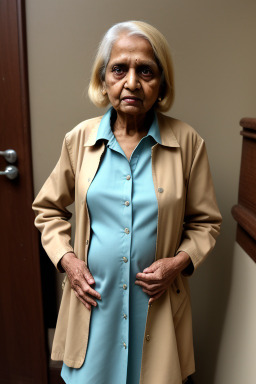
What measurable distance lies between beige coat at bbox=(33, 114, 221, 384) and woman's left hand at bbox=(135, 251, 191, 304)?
0.03 metres

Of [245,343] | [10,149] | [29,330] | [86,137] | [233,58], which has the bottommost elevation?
[29,330]

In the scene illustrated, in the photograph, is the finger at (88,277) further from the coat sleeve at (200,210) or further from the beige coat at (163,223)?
the coat sleeve at (200,210)

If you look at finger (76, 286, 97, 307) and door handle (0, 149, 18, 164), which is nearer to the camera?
finger (76, 286, 97, 307)

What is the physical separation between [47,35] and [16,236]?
847 mm

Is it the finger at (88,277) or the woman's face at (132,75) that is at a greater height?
the woman's face at (132,75)

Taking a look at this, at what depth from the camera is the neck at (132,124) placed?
1.13m

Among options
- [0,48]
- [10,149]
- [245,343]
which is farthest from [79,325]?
[0,48]

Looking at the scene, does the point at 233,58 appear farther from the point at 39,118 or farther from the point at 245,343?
the point at 245,343

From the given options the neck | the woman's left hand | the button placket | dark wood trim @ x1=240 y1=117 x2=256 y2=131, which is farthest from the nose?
the woman's left hand

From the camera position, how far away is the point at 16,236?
5.16 feet

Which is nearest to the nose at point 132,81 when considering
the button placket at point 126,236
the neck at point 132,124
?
the neck at point 132,124

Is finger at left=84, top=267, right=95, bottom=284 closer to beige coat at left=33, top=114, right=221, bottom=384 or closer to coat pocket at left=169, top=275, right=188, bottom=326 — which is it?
beige coat at left=33, top=114, right=221, bottom=384

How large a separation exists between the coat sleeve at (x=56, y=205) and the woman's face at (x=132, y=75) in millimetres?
260

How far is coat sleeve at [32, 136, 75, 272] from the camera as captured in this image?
118 centimetres
